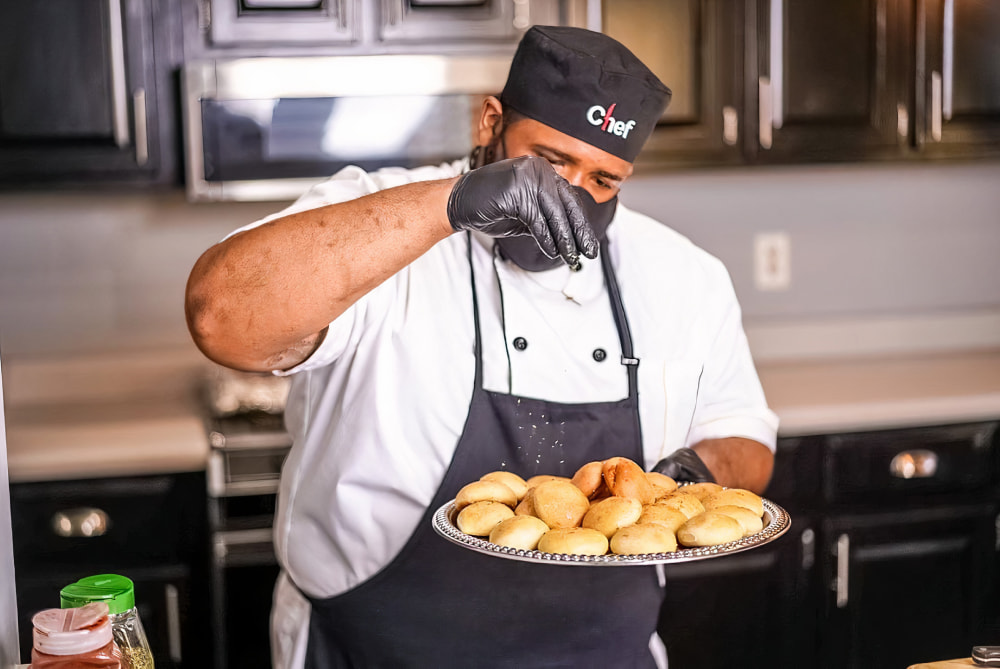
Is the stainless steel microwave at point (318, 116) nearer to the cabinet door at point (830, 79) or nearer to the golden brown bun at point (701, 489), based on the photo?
the cabinet door at point (830, 79)

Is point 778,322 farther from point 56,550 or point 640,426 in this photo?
point 56,550

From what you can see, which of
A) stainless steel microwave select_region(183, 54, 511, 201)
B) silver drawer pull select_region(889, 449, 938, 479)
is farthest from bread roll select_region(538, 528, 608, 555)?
silver drawer pull select_region(889, 449, 938, 479)

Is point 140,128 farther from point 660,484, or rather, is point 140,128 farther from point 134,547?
point 660,484

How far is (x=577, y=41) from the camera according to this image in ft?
4.24

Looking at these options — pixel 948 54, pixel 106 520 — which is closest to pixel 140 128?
pixel 106 520

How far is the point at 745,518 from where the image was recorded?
95 centimetres

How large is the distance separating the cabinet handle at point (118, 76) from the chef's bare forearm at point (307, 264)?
110cm

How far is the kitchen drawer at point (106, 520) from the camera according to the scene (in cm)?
184

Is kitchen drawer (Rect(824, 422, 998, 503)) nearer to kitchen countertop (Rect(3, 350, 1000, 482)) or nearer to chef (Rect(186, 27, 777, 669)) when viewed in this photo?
kitchen countertop (Rect(3, 350, 1000, 482))

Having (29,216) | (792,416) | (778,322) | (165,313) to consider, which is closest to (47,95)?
(29,216)

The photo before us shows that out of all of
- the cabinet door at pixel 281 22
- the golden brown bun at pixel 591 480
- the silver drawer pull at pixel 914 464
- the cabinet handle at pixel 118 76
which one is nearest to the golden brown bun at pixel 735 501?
the golden brown bun at pixel 591 480

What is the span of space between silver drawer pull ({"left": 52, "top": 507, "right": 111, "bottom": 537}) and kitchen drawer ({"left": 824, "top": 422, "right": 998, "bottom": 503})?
4.61 ft

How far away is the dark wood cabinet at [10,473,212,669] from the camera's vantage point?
6.05ft

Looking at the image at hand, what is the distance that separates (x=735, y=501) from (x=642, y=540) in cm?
14
